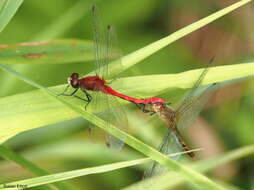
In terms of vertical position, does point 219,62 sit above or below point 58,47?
above

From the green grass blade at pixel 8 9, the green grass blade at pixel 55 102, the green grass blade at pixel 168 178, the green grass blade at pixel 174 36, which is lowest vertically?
the green grass blade at pixel 168 178

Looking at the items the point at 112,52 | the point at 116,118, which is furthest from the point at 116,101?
the point at 112,52

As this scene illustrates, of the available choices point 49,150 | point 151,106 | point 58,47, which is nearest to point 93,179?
point 49,150

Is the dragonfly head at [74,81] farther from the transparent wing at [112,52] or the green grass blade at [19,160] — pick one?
the green grass blade at [19,160]

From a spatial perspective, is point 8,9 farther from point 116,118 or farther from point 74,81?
point 116,118

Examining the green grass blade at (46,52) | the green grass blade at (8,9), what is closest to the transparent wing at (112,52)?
the green grass blade at (46,52)

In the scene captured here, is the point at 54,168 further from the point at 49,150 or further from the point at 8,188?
the point at 8,188
